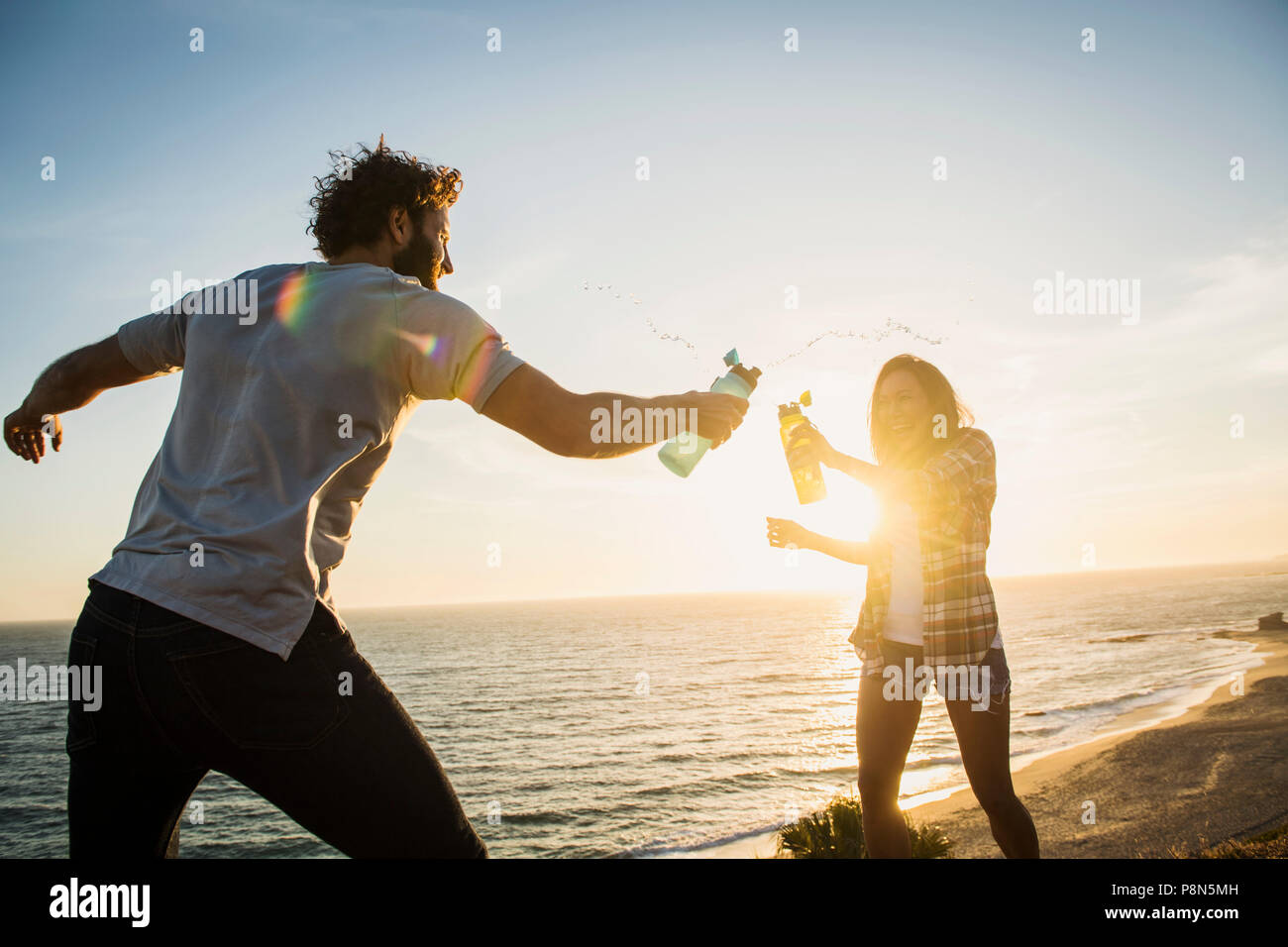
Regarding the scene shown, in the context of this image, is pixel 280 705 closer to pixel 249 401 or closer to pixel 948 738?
pixel 249 401

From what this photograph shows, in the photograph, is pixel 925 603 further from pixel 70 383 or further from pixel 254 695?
pixel 70 383

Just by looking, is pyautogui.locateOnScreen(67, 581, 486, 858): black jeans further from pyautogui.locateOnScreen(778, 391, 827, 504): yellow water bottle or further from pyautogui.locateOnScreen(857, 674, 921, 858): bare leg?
pyautogui.locateOnScreen(778, 391, 827, 504): yellow water bottle

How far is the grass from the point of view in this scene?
9477 millimetres

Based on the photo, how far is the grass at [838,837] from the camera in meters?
9.48

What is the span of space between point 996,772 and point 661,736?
32755 mm

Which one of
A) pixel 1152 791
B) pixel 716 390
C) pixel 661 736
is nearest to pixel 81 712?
pixel 716 390

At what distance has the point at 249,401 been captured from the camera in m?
1.51

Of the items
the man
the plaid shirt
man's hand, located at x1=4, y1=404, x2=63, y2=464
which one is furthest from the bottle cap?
man's hand, located at x1=4, y1=404, x2=63, y2=464

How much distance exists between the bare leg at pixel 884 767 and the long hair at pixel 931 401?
130 cm

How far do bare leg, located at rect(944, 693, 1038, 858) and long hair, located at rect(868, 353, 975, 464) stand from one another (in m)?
1.36

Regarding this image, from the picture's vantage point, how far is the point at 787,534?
430cm

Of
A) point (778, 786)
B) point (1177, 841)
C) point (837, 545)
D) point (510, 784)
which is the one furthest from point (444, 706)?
point (837, 545)
